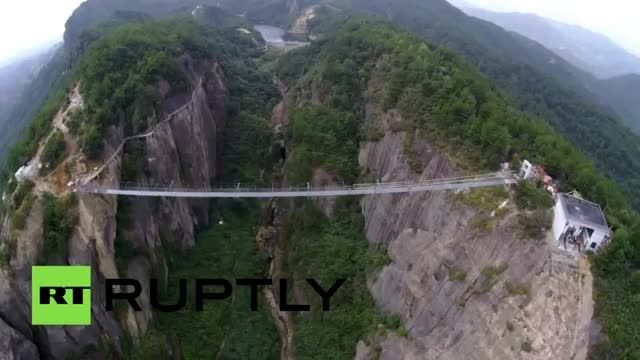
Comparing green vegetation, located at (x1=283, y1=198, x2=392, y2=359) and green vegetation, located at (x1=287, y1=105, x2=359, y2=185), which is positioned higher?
green vegetation, located at (x1=287, y1=105, x2=359, y2=185)

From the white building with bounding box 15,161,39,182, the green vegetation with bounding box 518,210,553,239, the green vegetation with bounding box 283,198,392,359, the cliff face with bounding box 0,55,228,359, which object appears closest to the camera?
the green vegetation with bounding box 518,210,553,239

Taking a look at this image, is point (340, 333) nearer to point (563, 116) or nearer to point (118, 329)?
point (118, 329)

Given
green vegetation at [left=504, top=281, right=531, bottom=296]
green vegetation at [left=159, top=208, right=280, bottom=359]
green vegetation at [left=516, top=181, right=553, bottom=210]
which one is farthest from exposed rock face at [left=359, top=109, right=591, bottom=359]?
green vegetation at [left=159, top=208, right=280, bottom=359]

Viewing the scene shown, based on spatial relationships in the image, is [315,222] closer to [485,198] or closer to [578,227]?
[485,198]

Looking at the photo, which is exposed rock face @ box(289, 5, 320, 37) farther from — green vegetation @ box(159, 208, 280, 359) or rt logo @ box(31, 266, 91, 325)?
rt logo @ box(31, 266, 91, 325)

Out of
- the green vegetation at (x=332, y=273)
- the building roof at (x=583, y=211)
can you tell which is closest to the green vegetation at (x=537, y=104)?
the building roof at (x=583, y=211)

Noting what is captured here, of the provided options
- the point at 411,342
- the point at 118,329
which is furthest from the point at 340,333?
the point at 118,329

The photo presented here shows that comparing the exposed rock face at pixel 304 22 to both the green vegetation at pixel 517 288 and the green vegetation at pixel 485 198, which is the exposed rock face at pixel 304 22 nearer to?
the green vegetation at pixel 485 198

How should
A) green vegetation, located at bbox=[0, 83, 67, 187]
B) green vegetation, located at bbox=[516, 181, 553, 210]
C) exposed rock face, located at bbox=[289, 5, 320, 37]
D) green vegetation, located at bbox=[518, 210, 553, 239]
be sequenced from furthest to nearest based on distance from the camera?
exposed rock face, located at bbox=[289, 5, 320, 37] → green vegetation, located at bbox=[0, 83, 67, 187] → green vegetation, located at bbox=[516, 181, 553, 210] → green vegetation, located at bbox=[518, 210, 553, 239]
